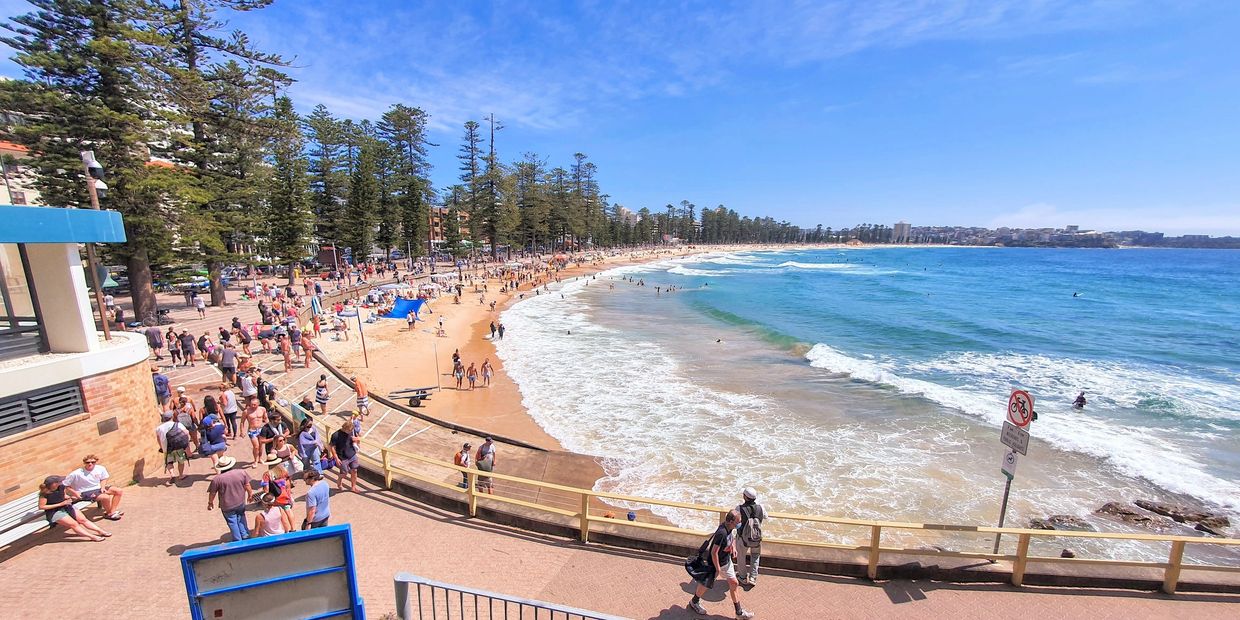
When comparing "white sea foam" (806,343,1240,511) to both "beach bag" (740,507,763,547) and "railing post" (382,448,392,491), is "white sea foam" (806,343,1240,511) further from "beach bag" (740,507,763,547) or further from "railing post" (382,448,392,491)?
"railing post" (382,448,392,491)

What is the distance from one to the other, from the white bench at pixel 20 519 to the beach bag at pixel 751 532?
27.2 feet

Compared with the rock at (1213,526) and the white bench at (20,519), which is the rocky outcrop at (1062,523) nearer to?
the rock at (1213,526)

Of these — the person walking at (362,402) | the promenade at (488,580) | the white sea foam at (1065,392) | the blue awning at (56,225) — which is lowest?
the white sea foam at (1065,392)

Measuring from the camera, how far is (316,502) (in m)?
5.83

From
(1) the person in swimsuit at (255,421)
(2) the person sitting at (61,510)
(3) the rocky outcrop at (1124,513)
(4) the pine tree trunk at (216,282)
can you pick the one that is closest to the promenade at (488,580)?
(2) the person sitting at (61,510)

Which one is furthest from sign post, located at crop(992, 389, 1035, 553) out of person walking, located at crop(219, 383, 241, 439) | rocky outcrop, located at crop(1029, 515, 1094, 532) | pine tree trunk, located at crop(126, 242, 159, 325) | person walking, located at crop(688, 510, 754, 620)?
pine tree trunk, located at crop(126, 242, 159, 325)

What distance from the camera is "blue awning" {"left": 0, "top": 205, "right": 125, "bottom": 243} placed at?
6.47 metres

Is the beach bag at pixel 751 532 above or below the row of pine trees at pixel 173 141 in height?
below

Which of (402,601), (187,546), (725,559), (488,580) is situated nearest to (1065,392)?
(725,559)

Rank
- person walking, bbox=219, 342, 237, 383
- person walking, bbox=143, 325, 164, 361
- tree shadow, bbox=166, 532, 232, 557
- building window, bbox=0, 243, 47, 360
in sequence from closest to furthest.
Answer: tree shadow, bbox=166, 532, 232, 557 < building window, bbox=0, 243, 47, 360 < person walking, bbox=219, 342, 237, 383 < person walking, bbox=143, 325, 164, 361

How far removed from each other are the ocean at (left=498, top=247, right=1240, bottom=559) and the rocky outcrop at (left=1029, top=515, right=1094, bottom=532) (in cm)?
21

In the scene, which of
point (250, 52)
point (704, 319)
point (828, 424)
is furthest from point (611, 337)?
point (250, 52)

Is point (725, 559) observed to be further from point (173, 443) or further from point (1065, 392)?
point (1065, 392)

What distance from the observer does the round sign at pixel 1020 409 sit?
5.88 metres
